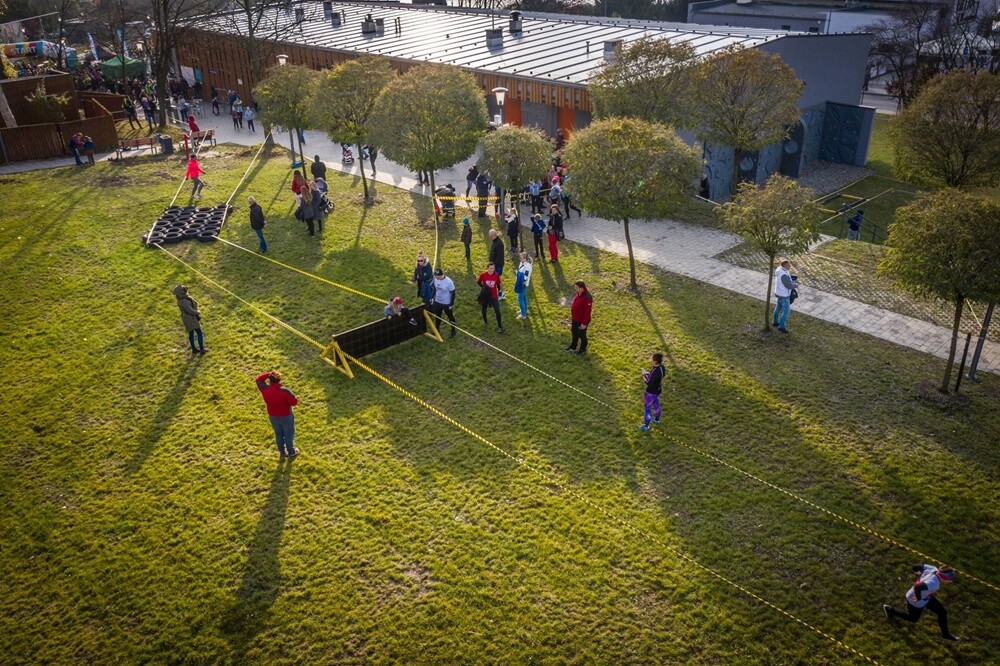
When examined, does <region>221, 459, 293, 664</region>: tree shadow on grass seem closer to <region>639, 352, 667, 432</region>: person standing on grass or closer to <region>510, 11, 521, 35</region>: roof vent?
<region>639, 352, 667, 432</region>: person standing on grass

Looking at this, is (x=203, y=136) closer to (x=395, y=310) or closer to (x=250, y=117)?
(x=250, y=117)

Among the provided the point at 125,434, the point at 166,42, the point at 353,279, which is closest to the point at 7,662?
the point at 125,434

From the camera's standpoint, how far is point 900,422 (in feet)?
38.9

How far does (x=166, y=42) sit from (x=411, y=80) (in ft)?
67.8

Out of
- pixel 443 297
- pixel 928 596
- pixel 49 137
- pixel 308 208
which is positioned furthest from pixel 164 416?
pixel 49 137

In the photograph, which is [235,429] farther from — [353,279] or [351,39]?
[351,39]

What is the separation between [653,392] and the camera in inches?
443

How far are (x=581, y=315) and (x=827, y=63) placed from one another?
79.3 feet

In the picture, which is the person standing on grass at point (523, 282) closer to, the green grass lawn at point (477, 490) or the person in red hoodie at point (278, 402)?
the green grass lawn at point (477, 490)

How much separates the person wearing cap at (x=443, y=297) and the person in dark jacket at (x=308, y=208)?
6.94m

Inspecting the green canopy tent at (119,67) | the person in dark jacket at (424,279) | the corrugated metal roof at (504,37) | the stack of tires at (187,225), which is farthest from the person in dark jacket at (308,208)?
the green canopy tent at (119,67)

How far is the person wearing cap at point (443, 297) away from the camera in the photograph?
14.1 meters

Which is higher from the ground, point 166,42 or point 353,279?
point 166,42

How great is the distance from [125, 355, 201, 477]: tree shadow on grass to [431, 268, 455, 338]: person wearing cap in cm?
506
